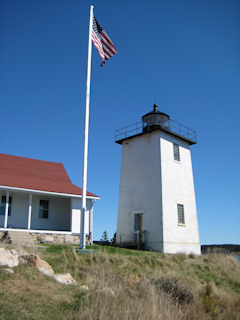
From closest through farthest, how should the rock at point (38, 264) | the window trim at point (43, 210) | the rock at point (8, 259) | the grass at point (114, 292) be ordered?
the grass at point (114, 292) < the rock at point (8, 259) < the rock at point (38, 264) < the window trim at point (43, 210)

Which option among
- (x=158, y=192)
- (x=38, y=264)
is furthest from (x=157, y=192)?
(x=38, y=264)

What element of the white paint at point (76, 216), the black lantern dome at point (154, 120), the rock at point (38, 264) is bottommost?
the rock at point (38, 264)

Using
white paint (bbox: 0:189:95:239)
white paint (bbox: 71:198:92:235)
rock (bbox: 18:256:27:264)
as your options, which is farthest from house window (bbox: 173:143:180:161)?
rock (bbox: 18:256:27:264)

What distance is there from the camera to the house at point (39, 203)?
1741cm

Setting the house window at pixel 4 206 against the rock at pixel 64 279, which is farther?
the house window at pixel 4 206

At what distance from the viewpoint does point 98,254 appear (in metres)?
12.4

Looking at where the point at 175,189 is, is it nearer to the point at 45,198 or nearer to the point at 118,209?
the point at 118,209

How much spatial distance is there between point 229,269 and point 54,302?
44.0 ft

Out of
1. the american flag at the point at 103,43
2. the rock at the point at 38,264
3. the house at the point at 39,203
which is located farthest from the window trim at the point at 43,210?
the rock at the point at 38,264

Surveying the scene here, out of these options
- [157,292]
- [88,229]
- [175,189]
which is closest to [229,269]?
[175,189]

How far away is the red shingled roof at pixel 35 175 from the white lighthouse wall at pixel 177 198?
4743 millimetres

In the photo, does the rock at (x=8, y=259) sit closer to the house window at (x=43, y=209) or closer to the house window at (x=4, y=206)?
the house window at (x=4, y=206)

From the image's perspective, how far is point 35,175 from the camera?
20328mm

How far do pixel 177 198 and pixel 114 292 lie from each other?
13.7 m
